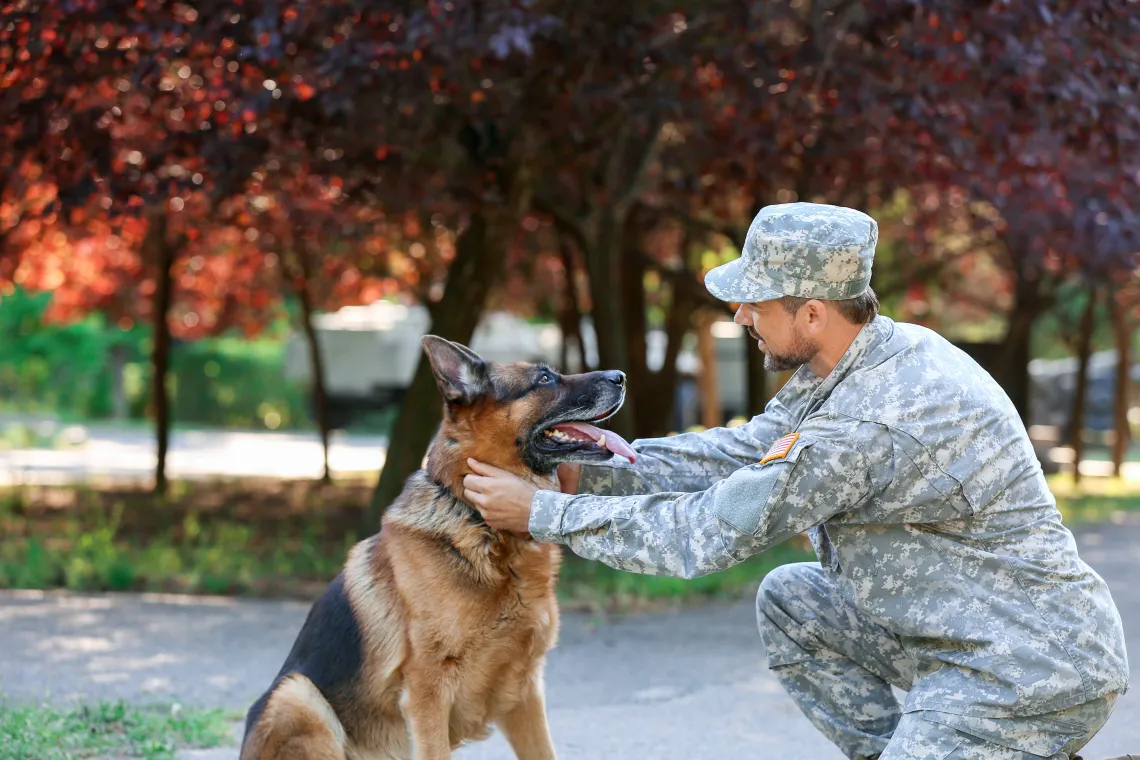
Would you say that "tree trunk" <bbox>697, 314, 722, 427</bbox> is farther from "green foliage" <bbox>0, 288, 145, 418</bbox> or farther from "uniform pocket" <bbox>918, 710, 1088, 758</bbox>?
"uniform pocket" <bbox>918, 710, 1088, 758</bbox>

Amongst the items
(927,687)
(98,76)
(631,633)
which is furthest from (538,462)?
(98,76)

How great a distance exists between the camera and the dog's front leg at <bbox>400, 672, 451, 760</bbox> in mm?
3875

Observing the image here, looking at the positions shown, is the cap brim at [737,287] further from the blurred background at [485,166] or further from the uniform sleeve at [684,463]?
the blurred background at [485,166]

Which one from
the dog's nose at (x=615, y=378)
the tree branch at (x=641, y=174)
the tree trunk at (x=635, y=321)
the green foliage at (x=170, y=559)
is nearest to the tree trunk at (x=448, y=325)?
the green foliage at (x=170, y=559)

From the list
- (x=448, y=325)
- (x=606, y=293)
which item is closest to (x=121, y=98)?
(x=448, y=325)

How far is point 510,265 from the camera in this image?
54.3 feet

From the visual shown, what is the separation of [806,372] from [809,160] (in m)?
6.10

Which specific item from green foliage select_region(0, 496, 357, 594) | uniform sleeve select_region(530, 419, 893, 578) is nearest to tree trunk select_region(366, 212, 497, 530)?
green foliage select_region(0, 496, 357, 594)

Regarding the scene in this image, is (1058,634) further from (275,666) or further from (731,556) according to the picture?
(275,666)

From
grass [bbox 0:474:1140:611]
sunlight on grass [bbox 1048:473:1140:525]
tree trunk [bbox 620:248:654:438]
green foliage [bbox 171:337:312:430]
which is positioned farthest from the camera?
green foliage [bbox 171:337:312:430]

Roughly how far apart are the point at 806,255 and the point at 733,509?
0.80m

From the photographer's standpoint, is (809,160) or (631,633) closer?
(631,633)

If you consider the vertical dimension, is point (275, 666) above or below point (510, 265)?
below

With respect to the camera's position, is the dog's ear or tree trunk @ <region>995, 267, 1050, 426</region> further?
tree trunk @ <region>995, 267, 1050, 426</region>
